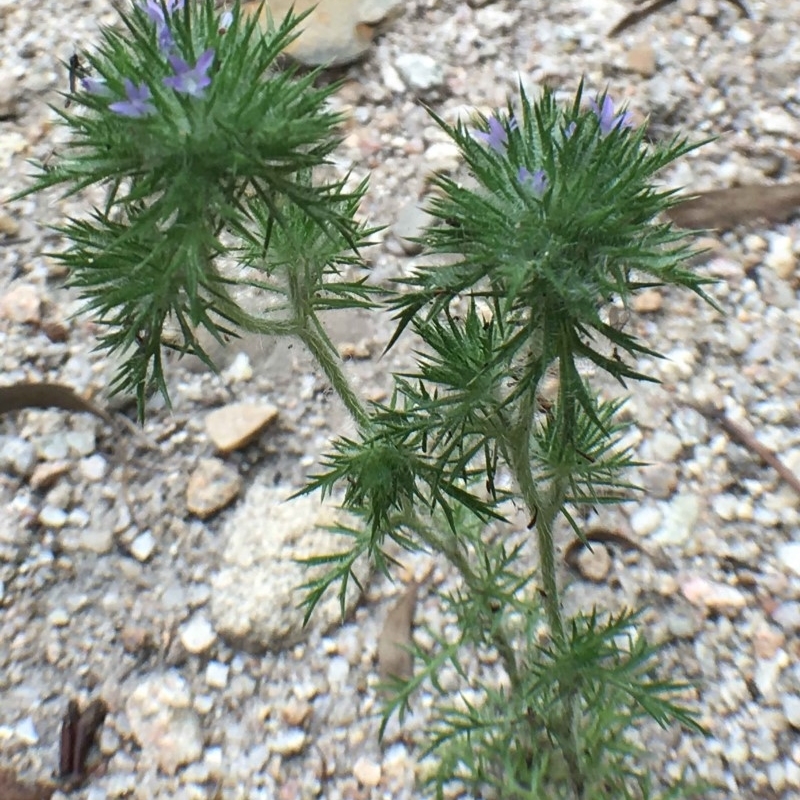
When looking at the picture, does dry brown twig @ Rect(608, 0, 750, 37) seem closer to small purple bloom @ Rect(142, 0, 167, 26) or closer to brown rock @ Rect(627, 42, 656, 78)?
brown rock @ Rect(627, 42, 656, 78)

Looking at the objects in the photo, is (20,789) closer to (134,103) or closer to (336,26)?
(134,103)

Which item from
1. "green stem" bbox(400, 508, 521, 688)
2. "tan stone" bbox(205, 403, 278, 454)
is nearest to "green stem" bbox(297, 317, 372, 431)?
"green stem" bbox(400, 508, 521, 688)

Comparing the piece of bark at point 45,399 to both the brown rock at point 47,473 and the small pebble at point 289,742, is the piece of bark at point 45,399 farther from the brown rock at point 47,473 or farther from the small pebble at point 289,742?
the small pebble at point 289,742

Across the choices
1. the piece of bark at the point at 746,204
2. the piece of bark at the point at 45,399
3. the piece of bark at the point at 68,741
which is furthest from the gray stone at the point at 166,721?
the piece of bark at the point at 746,204

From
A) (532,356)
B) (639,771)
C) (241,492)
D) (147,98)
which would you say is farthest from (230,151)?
(639,771)

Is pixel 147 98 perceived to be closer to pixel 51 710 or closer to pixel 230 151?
pixel 230 151

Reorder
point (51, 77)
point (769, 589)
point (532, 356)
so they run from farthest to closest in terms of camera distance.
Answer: point (51, 77)
point (769, 589)
point (532, 356)

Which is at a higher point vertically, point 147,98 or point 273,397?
point 147,98
